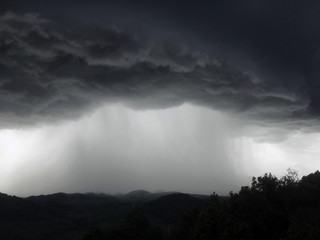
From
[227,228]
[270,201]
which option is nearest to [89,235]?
[227,228]

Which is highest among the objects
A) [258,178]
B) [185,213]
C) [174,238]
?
[258,178]

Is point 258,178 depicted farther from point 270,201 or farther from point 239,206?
point 239,206

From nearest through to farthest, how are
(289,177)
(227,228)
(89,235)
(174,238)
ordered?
(227,228)
(89,235)
(174,238)
(289,177)

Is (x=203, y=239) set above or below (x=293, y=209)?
below

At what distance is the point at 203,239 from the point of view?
379 feet

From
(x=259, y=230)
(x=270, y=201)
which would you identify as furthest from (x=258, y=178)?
(x=259, y=230)

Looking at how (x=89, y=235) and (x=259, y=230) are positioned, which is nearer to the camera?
(x=259, y=230)

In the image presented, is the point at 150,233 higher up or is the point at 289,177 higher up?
the point at 289,177

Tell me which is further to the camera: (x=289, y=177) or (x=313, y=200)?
(x=289, y=177)

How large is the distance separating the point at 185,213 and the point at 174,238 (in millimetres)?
10894

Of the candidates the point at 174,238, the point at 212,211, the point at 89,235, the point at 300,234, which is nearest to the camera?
the point at 300,234

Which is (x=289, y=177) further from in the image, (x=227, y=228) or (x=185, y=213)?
(x=227, y=228)

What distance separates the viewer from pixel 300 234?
92688 mm

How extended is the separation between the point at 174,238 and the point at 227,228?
109 feet
